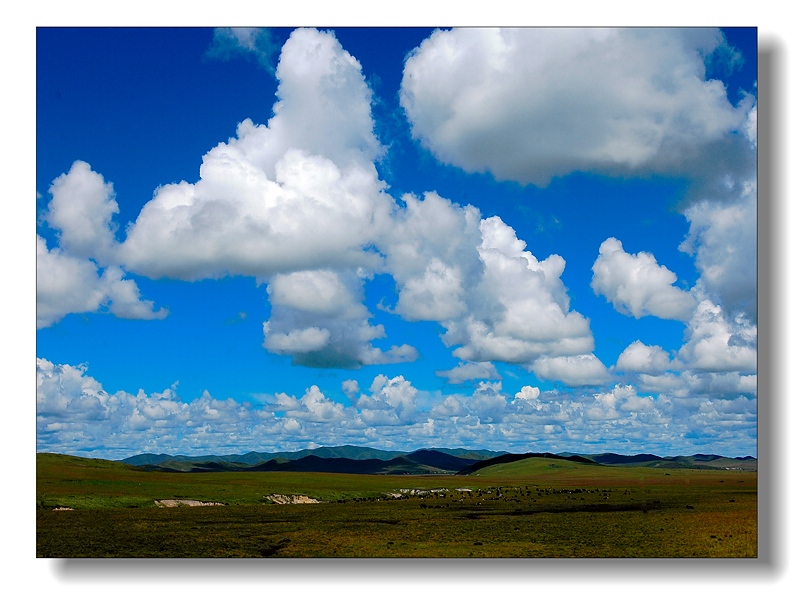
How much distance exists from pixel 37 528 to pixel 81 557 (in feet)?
7.06

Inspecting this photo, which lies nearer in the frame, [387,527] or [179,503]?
[387,527]

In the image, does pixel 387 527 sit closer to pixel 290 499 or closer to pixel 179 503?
pixel 179 503

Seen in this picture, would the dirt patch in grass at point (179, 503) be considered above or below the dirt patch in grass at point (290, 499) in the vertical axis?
above

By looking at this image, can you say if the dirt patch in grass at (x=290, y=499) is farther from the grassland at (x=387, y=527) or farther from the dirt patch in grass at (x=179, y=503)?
the dirt patch in grass at (x=179, y=503)

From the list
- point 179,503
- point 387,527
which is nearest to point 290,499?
point 179,503

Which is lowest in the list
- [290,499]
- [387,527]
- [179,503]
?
[290,499]

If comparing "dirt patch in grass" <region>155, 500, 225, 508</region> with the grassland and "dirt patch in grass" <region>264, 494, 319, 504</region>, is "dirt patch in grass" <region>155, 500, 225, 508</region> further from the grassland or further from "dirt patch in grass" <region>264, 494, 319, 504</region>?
"dirt patch in grass" <region>264, 494, 319, 504</region>

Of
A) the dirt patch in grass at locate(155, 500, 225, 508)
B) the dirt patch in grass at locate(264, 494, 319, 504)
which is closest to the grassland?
the dirt patch in grass at locate(155, 500, 225, 508)

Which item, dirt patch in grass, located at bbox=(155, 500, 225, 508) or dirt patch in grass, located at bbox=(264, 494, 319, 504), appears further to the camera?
dirt patch in grass, located at bbox=(264, 494, 319, 504)

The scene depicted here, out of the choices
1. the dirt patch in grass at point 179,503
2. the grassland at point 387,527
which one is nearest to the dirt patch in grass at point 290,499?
the grassland at point 387,527

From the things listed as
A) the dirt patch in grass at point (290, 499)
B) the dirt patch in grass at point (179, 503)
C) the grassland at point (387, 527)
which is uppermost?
the grassland at point (387, 527)

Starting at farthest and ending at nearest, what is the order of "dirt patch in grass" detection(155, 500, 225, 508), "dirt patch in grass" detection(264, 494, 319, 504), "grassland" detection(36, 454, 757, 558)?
"dirt patch in grass" detection(264, 494, 319, 504)
"dirt patch in grass" detection(155, 500, 225, 508)
"grassland" detection(36, 454, 757, 558)
